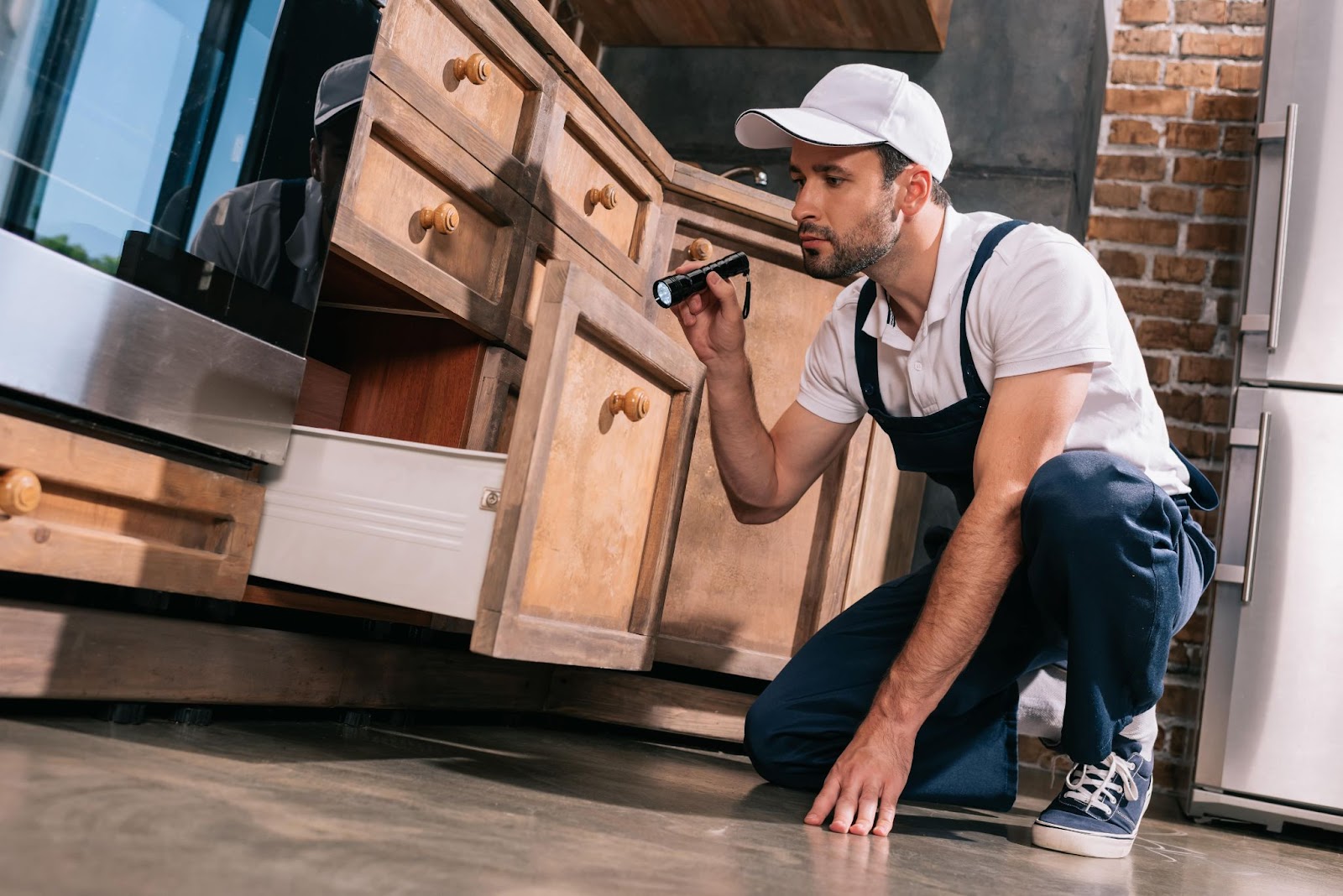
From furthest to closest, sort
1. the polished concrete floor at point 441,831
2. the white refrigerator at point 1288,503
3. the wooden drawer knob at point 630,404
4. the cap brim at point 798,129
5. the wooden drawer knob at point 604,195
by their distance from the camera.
Answer: the white refrigerator at point 1288,503 → the wooden drawer knob at point 604,195 → the cap brim at point 798,129 → the wooden drawer knob at point 630,404 → the polished concrete floor at point 441,831

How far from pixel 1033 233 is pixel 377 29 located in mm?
832

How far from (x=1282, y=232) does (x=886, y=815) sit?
1.56m

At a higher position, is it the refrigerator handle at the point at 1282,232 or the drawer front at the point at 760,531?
the refrigerator handle at the point at 1282,232

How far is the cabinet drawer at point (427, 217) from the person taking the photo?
1.36m

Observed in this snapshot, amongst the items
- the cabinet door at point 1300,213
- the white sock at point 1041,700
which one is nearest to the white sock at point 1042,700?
the white sock at point 1041,700

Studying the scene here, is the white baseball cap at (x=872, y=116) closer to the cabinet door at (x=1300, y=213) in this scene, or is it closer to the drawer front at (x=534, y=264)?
the drawer front at (x=534, y=264)

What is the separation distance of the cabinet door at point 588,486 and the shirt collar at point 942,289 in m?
0.27

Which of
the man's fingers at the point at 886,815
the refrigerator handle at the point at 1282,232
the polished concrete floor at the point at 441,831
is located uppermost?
the refrigerator handle at the point at 1282,232

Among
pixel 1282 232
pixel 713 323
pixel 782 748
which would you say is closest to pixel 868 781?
pixel 782 748

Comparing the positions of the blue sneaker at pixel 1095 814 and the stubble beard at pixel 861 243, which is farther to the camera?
the stubble beard at pixel 861 243

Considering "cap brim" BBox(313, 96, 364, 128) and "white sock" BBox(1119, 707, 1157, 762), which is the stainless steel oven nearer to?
"cap brim" BBox(313, 96, 364, 128)

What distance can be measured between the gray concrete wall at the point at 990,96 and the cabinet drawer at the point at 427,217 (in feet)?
3.60

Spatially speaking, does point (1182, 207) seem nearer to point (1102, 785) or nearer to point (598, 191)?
point (598, 191)

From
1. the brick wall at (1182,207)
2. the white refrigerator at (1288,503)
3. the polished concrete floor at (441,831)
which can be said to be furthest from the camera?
the brick wall at (1182,207)
